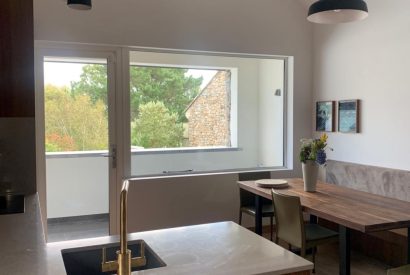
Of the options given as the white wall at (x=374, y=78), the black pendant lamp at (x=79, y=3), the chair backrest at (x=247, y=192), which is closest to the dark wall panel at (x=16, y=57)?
the black pendant lamp at (x=79, y=3)

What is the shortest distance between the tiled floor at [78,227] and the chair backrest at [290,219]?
1.96 metres

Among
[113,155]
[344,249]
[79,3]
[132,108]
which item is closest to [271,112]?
[132,108]

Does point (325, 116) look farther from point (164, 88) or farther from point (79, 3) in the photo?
point (79, 3)

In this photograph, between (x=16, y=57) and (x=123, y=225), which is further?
(x=16, y=57)

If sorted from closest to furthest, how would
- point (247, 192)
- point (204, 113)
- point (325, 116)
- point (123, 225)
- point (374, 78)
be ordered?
1. point (123, 225)
2. point (374, 78)
3. point (247, 192)
4. point (204, 113)
5. point (325, 116)

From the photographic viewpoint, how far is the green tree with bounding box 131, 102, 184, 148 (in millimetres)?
4344

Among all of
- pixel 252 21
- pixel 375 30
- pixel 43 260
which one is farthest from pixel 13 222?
pixel 375 30

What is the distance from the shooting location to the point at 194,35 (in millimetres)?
4383

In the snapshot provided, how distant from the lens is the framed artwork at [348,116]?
4363 mm

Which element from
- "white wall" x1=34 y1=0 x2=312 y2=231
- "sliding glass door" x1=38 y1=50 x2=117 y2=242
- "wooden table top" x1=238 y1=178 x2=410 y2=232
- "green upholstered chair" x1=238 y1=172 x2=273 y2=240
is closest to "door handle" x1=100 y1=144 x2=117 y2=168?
"sliding glass door" x1=38 y1=50 x2=117 y2=242

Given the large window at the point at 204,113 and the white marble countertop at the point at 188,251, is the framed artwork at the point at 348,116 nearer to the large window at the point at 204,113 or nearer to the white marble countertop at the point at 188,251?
the large window at the point at 204,113

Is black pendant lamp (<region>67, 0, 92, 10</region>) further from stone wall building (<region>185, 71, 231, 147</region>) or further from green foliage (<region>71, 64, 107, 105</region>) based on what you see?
stone wall building (<region>185, 71, 231, 147</region>)

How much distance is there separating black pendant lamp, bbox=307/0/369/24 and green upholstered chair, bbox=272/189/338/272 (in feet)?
4.55

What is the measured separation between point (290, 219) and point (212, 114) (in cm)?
200
